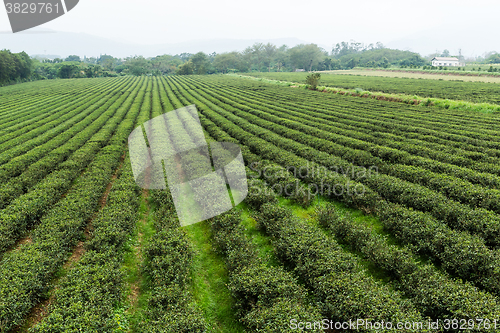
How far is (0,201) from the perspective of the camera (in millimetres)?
10992

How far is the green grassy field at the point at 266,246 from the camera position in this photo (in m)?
6.07

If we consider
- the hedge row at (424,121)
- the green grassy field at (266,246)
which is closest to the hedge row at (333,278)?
the green grassy field at (266,246)

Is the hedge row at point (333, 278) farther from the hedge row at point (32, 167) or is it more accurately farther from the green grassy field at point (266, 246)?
the hedge row at point (32, 167)

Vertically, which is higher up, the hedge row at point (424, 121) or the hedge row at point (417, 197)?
the hedge row at point (424, 121)

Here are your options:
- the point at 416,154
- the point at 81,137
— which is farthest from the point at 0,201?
the point at 416,154

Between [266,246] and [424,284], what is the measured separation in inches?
200

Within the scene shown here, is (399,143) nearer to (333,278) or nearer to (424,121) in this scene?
(424,121)

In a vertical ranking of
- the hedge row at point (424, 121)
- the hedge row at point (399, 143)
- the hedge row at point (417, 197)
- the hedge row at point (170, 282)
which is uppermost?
the hedge row at point (424, 121)

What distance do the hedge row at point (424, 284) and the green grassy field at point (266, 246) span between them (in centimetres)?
4

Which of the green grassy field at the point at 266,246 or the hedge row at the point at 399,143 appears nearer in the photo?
the green grassy field at the point at 266,246

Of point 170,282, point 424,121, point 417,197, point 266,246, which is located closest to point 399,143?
point 417,197

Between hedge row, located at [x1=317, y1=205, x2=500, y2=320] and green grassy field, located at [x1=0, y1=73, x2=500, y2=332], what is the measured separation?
0.12 feet

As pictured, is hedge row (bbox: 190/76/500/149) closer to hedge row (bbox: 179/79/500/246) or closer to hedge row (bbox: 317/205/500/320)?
hedge row (bbox: 179/79/500/246)

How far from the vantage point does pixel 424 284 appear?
6633mm
